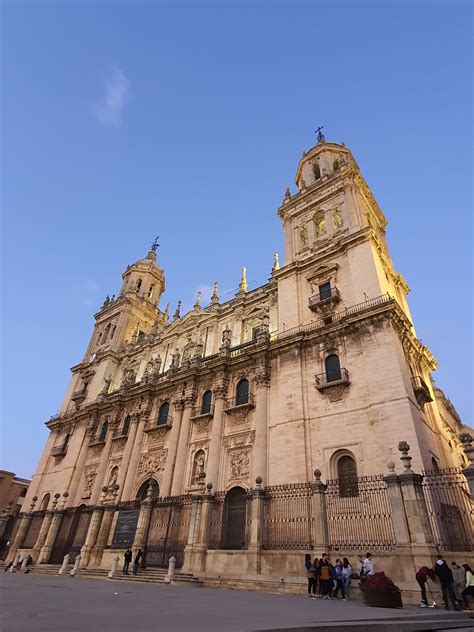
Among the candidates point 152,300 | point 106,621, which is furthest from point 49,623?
point 152,300

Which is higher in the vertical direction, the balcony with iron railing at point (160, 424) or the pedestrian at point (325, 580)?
the balcony with iron railing at point (160, 424)

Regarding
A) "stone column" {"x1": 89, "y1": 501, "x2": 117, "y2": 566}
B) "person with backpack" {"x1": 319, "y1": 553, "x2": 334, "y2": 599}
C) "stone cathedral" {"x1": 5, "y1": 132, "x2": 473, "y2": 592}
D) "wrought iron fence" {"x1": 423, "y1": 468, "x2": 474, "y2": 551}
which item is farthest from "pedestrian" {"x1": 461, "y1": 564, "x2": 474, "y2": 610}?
"stone column" {"x1": 89, "y1": 501, "x2": 117, "y2": 566}

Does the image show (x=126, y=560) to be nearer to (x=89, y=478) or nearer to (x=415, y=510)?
(x=89, y=478)

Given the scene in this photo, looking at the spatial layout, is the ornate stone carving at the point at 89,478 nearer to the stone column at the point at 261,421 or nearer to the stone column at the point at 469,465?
the stone column at the point at 261,421

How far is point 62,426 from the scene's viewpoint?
3306cm

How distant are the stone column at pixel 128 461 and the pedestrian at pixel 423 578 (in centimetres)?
1798

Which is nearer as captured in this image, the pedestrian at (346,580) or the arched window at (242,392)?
the pedestrian at (346,580)

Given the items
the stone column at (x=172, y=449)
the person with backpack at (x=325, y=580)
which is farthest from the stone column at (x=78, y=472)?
the person with backpack at (x=325, y=580)

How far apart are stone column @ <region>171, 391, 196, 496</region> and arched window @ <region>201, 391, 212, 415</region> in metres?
0.63

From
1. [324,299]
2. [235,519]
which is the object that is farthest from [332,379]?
[235,519]

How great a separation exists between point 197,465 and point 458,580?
1406 cm

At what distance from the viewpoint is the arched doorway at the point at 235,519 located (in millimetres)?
17562

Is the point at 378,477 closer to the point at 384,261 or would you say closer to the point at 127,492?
the point at 384,261

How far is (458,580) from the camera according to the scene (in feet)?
32.2
